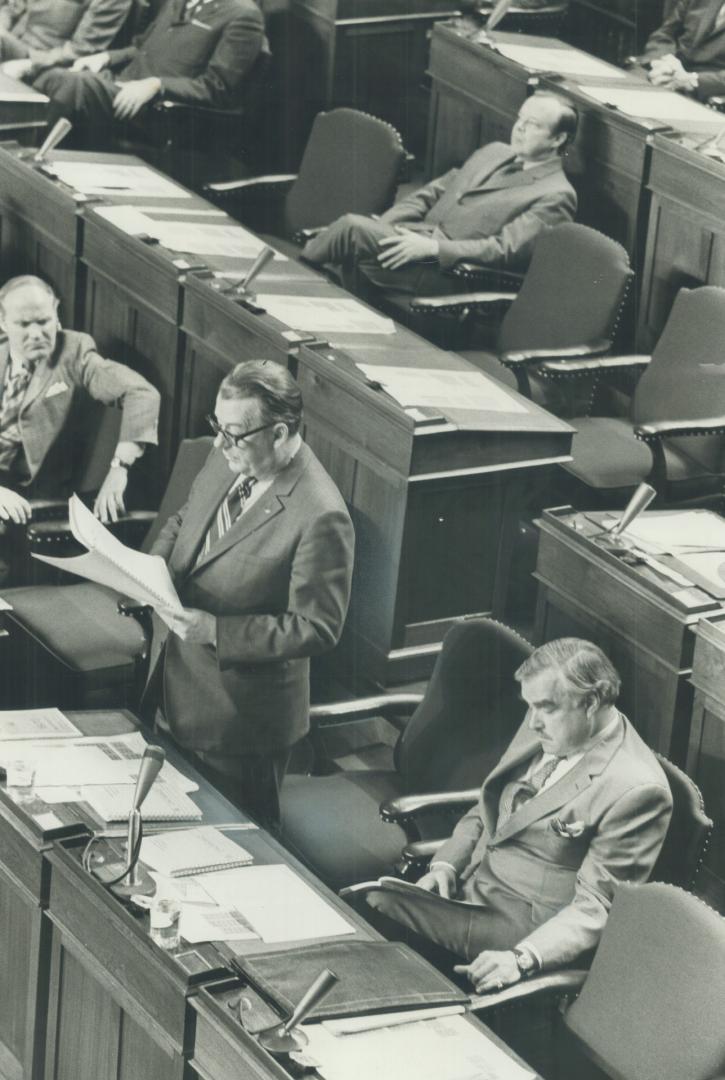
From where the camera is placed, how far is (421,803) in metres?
3.67

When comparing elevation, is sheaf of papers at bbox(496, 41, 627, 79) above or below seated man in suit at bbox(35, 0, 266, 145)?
above

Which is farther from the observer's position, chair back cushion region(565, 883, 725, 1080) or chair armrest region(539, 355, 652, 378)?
chair armrest region(539, 355, 652, 378)

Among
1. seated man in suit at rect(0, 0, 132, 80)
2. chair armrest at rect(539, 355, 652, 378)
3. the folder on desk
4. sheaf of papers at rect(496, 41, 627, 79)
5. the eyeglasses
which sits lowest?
the folder on desk

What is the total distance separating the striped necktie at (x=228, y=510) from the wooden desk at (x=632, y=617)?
0.60 m

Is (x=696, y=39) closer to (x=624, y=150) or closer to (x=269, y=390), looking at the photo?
(x=624, y=150)

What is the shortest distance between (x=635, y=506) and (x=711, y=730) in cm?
46

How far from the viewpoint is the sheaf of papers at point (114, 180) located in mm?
5598

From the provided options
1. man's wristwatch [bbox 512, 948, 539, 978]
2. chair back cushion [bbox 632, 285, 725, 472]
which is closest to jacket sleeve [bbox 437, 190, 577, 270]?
chair back cushion [bbox 632, 285, 725, 472]

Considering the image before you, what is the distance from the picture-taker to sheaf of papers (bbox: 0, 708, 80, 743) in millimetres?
3664

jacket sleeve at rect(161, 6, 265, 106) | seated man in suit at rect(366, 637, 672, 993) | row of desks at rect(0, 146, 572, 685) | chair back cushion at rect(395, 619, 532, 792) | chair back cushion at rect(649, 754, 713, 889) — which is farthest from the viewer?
jacket sleeve at rect(161, 6, 265, 106)

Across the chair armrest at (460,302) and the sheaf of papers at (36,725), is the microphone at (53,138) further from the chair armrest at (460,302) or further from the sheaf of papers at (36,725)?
the sheaf of papers at (36,725)

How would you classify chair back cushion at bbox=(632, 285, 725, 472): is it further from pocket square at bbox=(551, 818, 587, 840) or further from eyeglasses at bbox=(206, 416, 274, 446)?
pocket square at bbox=(551, 818, 587, 840)

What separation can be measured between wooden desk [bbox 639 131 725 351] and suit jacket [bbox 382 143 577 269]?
242 millimetres

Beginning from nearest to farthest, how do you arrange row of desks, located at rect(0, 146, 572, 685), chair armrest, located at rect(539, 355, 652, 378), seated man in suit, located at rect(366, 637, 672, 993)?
seated man in suit, located at rect(366, 637, 672, 993)
row of desks, located at rect(0, 146, 572, 685)
chair armrest, located at rect(539, 355, 652, 378)
